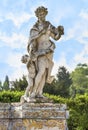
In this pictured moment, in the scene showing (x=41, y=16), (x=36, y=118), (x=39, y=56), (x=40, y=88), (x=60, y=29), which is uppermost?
(x=41, y=16)

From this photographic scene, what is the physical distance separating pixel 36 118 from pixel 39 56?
7.06ft

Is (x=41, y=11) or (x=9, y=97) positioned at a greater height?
(x=41, y=11)

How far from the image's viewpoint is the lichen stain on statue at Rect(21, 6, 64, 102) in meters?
14.0

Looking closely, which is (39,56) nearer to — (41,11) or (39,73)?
(39,73)

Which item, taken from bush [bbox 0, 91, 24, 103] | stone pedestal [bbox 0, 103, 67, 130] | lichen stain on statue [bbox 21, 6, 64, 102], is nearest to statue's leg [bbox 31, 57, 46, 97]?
lichen stain on statue [bbox 21, 6, 64, 102]

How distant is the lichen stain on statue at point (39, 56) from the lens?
14.0m

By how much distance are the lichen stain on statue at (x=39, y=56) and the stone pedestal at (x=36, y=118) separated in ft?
1.56

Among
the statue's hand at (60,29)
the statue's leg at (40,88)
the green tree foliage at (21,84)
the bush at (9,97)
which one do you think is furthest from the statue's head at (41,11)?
the green tree foliage at (21,84)

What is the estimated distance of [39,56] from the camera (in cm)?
1412

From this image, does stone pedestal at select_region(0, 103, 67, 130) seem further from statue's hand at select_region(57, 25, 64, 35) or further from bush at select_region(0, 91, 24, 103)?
bush at select_region(0, 91, 24, 103)

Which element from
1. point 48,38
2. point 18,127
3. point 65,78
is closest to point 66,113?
point 18,127

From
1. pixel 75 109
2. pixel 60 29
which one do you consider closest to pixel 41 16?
pixel 60 29

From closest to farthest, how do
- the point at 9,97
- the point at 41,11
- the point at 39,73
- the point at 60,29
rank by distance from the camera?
1. the point at 39,73
2. the point at 41,11
3. the point at 60,29
4. the point at 9,97

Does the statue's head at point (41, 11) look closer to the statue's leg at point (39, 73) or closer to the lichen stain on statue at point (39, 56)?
the lichen stain on statue at point (39, 56)
